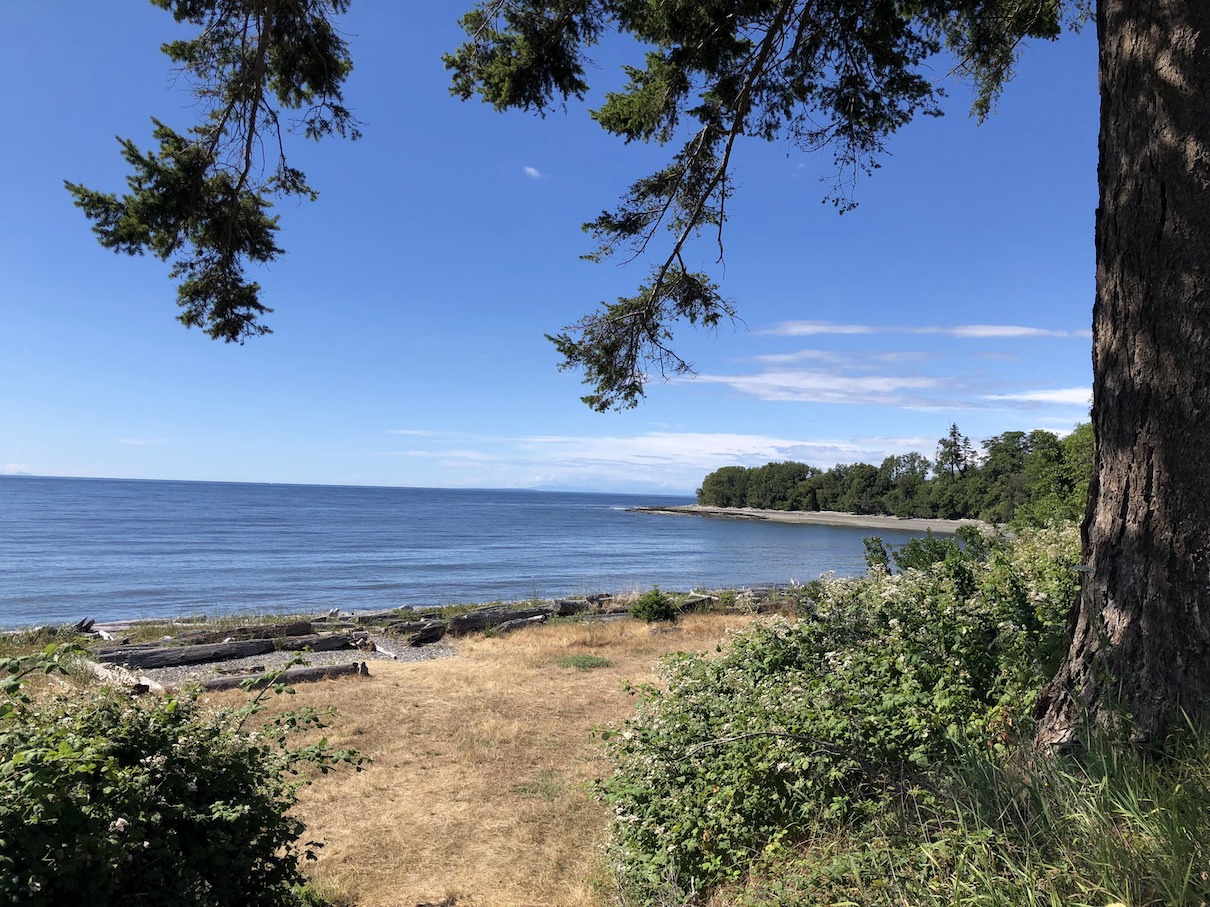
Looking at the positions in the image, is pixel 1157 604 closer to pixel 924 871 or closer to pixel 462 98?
pixel 924 871

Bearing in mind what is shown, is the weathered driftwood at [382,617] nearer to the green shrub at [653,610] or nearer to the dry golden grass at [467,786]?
the dry golden grass at [467,786]

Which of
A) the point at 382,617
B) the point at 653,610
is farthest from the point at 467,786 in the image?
the point at 382,617

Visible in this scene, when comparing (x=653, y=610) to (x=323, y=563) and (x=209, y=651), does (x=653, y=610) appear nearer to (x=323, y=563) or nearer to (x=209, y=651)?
(x=209, y=651)

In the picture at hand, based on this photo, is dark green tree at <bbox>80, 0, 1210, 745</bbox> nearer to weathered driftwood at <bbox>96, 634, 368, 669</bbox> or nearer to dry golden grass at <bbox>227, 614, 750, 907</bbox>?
dry golden grass at <bbox>227, 614, 750, 907</bbox>

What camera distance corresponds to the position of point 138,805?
278cm

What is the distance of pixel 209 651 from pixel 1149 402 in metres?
14.0

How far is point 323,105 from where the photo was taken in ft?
23.0

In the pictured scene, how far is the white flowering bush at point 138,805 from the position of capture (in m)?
2.34

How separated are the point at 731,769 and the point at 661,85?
20.8 feet

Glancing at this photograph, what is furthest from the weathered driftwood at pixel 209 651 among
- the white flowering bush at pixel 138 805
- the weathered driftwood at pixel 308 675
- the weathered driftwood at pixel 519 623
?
the white flowering bush at pixel 138 805

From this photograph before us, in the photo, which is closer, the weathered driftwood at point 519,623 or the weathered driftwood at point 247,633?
the weathered driftwood at point 247,633

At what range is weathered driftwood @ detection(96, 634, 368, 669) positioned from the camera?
38.7 feet

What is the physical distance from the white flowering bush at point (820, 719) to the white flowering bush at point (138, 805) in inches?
80.7

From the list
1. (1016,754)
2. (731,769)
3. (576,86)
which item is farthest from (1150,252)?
(576,86)
